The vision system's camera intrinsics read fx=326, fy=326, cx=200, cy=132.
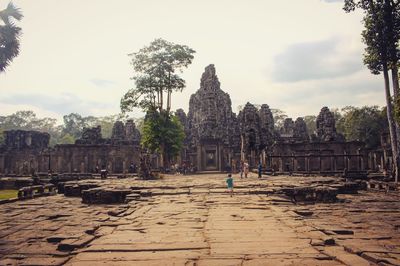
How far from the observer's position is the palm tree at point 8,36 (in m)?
23.5

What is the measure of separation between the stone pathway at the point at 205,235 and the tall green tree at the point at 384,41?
10.3 metres

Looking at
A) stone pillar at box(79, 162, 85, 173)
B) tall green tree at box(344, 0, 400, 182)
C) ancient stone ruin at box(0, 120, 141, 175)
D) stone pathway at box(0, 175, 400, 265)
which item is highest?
tall green tree at box(344, 0, 400, 182)

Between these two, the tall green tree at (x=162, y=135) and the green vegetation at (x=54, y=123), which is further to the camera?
the green vegetation at (x=54, y=123)

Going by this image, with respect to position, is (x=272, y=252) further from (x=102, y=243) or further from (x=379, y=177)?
(x=379, y=177)

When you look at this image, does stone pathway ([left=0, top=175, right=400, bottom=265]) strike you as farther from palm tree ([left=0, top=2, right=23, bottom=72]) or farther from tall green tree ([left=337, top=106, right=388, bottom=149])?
tall green tree ([left=337, top=106, right=388, bottom=149])

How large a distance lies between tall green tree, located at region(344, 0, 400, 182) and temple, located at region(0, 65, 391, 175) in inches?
411

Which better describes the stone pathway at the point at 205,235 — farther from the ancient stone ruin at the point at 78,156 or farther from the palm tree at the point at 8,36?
the ancient stone ruin at the point at 78,156

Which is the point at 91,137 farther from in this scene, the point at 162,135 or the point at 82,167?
the point at 162,135

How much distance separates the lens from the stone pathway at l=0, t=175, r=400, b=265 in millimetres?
4840

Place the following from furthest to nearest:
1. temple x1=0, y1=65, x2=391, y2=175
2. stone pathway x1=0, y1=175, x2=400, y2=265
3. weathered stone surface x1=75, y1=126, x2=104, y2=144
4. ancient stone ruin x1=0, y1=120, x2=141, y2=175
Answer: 1. weathered stone surface x1=75, y1=126, x2=104, y2=144
2. ancient stone ruin x1=0, y1=120, x2=141, y2=175
3. temple x1=0, y1=65, x2=391, y2=175
4. stone pathway x1=0, y1=175, x2=400, y2=265

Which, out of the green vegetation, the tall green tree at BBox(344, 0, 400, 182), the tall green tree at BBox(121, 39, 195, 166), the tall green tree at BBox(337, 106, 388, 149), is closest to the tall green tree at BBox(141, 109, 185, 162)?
the tall green tree at BBox(121, 39, 195, 166)

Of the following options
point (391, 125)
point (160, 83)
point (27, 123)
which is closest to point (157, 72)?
point (160, 83)

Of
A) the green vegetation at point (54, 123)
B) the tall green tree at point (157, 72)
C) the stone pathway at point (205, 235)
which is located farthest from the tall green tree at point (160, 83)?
the green vegetation at point (54, 123)

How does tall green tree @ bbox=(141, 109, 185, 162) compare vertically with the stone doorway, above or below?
above
